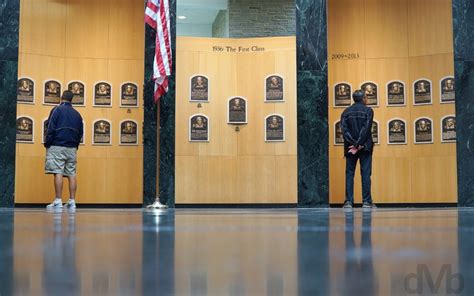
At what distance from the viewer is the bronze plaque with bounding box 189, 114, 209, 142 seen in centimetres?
1462

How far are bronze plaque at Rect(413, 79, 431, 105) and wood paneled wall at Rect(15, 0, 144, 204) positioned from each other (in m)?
6.44

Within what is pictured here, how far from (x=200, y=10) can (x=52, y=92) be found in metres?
3.90

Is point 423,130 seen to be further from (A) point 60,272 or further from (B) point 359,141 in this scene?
(A) point 60,272

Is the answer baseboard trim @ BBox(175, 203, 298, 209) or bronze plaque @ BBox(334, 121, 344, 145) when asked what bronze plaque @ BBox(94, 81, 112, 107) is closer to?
baseboard trim @ BBox(175, 203, 298, 209)

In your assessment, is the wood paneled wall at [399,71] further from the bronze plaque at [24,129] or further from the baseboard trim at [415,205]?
the bronze plaque at [24,129]

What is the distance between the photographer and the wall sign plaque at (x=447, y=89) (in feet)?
47.3

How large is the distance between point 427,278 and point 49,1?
1460cm

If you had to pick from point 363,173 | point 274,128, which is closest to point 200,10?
point 274,128

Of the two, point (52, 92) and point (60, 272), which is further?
point (52, 92)

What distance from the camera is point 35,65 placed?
1420cm

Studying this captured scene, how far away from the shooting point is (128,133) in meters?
14.7

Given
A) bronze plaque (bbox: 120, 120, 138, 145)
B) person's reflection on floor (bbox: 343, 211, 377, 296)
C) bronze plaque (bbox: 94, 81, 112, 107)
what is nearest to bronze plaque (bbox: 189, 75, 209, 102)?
bronze plaque (bbox: 120, 120, 138, 145)

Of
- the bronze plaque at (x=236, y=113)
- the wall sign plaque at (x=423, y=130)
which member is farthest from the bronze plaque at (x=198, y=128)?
the wall sign plaque at (x=423, y=130)

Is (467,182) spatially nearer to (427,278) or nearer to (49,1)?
(49,1)
